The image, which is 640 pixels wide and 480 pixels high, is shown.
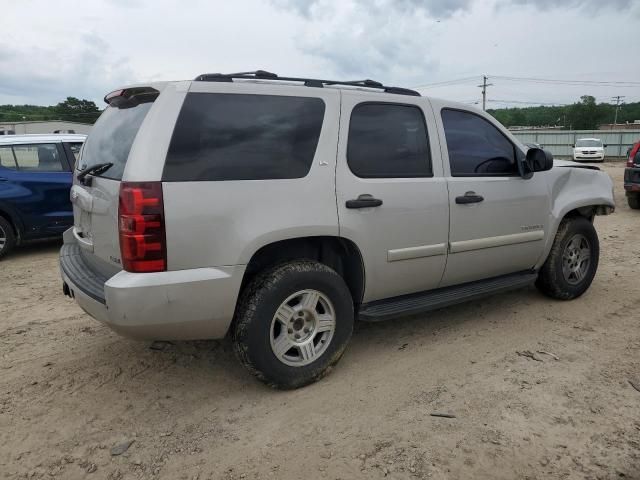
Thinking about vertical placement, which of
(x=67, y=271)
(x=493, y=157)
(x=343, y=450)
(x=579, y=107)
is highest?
(x=579, y=107)

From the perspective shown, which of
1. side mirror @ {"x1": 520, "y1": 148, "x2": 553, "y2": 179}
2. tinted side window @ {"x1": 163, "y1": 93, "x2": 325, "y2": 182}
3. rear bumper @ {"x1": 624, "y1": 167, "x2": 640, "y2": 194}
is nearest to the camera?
tinted side window @ {"x1": 163, "y1": 93, "x2": 325, "y2": 182}

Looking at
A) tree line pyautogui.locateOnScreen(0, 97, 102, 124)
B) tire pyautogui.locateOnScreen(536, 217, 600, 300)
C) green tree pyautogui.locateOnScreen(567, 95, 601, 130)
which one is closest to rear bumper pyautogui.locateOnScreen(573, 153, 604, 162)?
tire pyautogui.locateOnScreen(536, 217, 600, 300)

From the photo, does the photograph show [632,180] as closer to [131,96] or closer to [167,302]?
[131,96]

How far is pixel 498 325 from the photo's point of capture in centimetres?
431

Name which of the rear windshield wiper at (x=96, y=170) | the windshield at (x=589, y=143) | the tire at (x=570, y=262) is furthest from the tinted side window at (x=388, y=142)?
the windshield at (x=589, y=143)

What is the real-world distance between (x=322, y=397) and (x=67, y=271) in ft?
6.13

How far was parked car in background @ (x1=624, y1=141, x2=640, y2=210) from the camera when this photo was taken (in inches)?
426

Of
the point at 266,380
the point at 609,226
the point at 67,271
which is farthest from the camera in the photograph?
the point at 609,226

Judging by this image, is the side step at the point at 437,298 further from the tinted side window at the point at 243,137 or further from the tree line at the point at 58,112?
the tree line at the point at 58,112

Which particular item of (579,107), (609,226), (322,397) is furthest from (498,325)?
(579,107)

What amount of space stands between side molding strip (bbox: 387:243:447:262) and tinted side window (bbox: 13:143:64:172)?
19.2ft

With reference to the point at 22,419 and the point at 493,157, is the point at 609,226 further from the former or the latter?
the point at 22,419

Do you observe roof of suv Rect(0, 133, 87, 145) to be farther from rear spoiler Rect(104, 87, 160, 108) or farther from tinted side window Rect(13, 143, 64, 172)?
rear spoiler Rect(104, 87, 160, 108)

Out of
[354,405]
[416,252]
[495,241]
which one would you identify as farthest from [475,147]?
[354,405]
